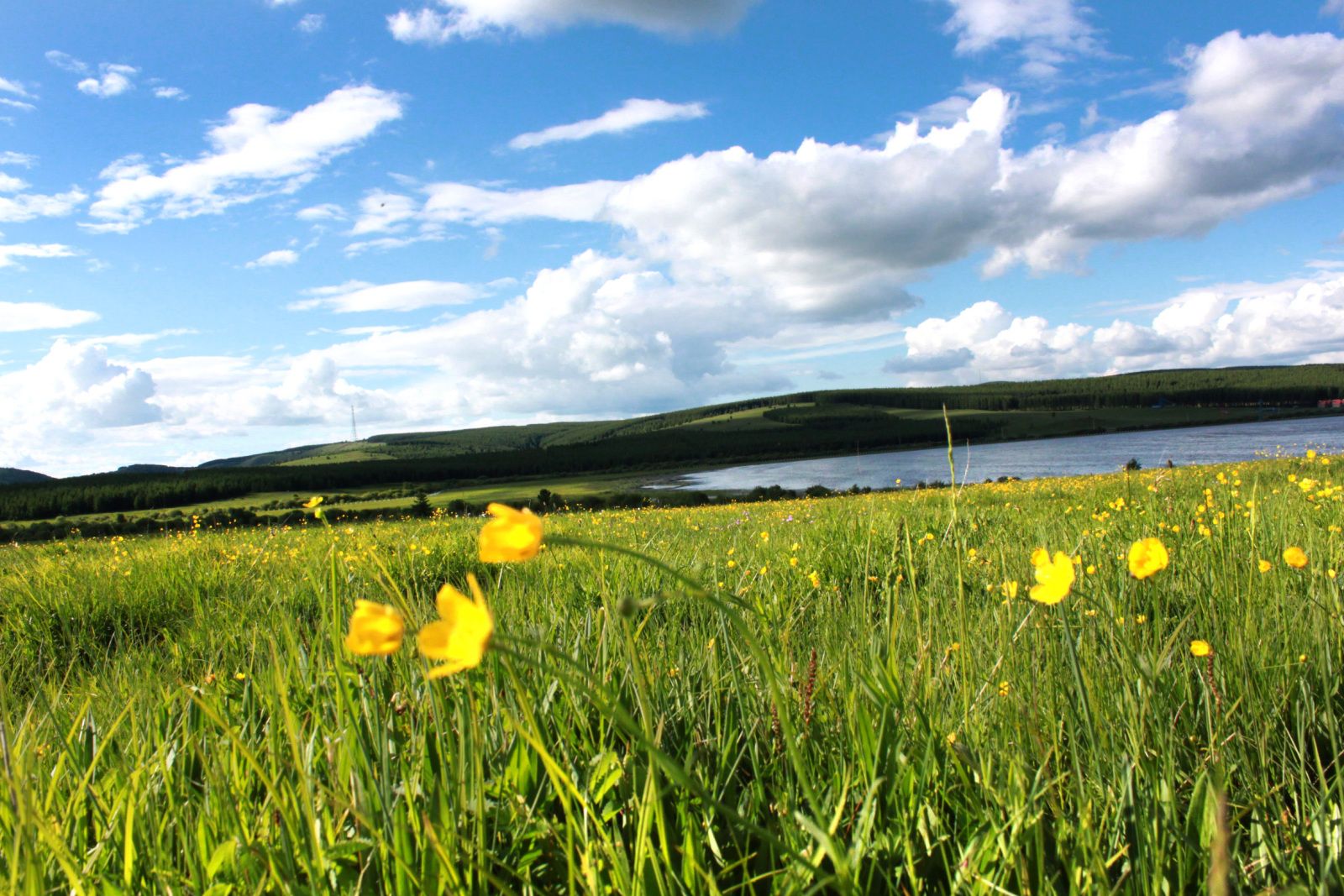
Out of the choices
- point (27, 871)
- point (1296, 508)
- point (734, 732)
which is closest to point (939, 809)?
point (734, 732)

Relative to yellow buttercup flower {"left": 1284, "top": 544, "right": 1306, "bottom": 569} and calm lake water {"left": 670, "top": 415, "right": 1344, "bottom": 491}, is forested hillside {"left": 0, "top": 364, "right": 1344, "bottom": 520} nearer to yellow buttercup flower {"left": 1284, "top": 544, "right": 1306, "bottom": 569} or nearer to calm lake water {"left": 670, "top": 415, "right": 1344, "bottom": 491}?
calm lake water {"left": 670, "top": 415, "right": 1344, "bottom": 491}

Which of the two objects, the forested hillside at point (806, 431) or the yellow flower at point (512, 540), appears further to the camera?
the forested hillside at point (806, 431)

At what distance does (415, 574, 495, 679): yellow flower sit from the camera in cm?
60

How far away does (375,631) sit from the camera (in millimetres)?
690

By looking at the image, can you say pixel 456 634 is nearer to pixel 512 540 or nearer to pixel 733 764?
pixel 512 540

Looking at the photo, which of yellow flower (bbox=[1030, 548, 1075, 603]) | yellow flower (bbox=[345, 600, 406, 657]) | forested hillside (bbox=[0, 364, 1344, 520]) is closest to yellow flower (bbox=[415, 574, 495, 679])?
yellow flower (bbox=[345, 600, 406, 657])

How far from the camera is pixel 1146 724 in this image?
1981mm

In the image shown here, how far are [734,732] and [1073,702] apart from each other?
0.96 m

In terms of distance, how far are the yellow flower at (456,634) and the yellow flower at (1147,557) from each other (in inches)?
46.0

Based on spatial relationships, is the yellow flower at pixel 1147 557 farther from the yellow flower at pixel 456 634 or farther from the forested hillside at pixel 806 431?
the forested hillside at pixel 806 431

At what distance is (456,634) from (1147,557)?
127 cm

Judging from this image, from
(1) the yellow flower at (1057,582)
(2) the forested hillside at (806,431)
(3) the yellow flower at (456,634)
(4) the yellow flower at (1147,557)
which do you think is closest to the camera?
(3) the yellow flower at (456,634)

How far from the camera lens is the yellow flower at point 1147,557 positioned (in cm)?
134

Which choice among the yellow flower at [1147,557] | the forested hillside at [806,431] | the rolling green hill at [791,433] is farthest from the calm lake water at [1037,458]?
the yellow flower at [1147,557]
